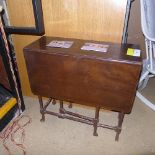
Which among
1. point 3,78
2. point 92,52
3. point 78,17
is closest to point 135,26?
point 78,17

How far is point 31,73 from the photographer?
1.49 metres

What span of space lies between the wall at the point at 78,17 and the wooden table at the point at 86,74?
0.11m

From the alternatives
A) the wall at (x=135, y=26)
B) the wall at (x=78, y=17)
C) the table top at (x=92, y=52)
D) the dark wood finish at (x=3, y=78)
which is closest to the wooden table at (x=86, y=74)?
the table top at (x=92, y=52)

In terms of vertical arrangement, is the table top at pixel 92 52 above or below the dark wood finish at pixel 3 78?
above

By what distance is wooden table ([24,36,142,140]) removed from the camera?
4.05ft

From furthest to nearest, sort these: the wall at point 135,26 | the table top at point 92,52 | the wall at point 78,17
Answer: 1. the wall at point 135,26
2. the wall at point 78,17
3. the table top at point 92,52

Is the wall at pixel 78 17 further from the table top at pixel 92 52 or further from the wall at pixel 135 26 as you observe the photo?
the wall at pixel 135 26

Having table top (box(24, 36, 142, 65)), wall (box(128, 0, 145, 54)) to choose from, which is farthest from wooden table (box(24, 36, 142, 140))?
wall (box(128, 0, 145, 54))

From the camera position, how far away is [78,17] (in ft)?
4.95

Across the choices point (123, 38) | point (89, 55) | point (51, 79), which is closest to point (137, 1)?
point (123, 38)

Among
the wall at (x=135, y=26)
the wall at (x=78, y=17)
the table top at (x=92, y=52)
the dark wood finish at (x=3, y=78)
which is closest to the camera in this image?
the table top at (x=92, y=52)

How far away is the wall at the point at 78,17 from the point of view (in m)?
1.42

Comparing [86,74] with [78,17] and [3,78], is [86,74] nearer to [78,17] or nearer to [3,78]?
[78,17]

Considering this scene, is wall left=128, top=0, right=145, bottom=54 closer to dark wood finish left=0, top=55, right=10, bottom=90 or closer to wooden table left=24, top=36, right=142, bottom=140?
wooden table left=24, top=36, right=142, bottom=140
